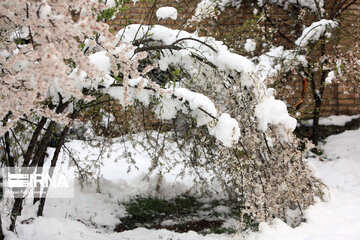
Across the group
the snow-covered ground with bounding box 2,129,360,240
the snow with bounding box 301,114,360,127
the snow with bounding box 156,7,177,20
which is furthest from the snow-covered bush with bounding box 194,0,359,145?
the snow with bounding box 156,7,177,20

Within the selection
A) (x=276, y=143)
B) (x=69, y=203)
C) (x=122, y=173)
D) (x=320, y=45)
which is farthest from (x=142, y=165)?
(x=320, y=45)

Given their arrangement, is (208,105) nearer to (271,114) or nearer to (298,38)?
(271,114)

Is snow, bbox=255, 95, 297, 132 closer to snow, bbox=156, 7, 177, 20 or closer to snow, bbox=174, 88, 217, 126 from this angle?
snow, bbox=174, 88, 217, 126

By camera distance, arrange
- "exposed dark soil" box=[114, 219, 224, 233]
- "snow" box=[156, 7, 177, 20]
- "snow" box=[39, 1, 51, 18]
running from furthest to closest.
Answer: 1. "exposed dark soil" box=[114, 219, 224, 233]
2. "snow" box=[156, 7, 177, 20]
3. "snow" box=[39, 1, 51, 18]

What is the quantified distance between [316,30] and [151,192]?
329cm

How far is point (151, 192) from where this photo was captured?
13.8ft

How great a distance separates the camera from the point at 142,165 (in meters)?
4.93

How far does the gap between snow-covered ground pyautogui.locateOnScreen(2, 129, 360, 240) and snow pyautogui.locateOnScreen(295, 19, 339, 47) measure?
71.9 inches

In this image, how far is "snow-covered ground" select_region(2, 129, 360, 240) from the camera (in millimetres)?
2770

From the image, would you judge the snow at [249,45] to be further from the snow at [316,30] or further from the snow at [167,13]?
the snow at [167,13]

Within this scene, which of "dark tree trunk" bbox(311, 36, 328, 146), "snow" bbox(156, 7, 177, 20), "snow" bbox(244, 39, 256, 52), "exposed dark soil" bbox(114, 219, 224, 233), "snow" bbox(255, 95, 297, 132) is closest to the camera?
"snow" bbox(255, 95, 297, 132)

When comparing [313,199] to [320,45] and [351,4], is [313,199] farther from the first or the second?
[351,4]

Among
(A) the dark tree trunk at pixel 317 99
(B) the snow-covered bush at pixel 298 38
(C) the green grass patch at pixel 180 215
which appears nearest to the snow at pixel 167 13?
(C) the green grass patch at pixel 180 215

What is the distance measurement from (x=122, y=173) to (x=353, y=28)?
14.4 ft
